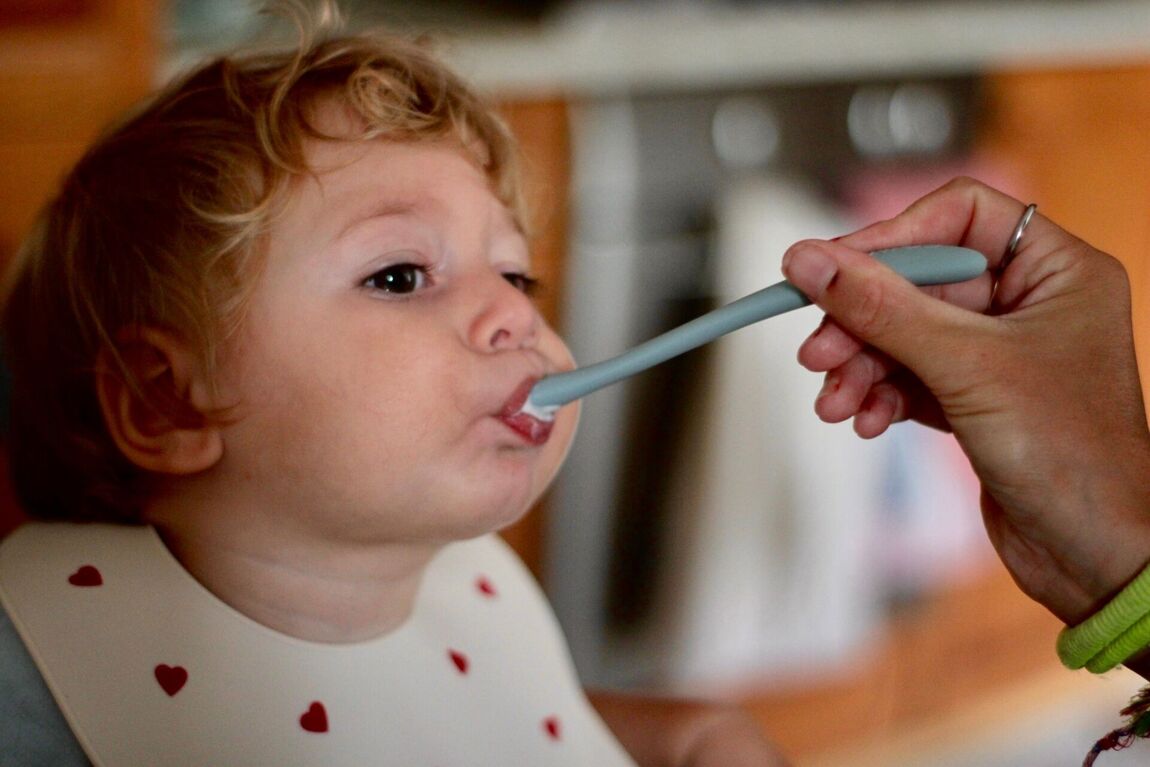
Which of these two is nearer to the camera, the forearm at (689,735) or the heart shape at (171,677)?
the heart shape at (171,677)

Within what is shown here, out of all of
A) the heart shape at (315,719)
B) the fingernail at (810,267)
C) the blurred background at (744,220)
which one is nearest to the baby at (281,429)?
the heart shape at (315,719)

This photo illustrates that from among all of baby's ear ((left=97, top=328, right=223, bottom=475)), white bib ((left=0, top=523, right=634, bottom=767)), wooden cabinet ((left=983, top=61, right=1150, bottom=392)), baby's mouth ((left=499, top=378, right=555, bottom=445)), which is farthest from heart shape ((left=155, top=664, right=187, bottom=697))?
wooden cabinet ((left=983, top=61, right=1150, bottom=392))

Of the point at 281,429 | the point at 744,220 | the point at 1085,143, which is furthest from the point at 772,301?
the point at 1085,143

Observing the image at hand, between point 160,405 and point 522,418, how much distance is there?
0.21 meters

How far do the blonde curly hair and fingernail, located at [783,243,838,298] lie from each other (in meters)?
0.22

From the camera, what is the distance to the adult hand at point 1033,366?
60 cm

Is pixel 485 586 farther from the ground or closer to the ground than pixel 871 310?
closer to the ground

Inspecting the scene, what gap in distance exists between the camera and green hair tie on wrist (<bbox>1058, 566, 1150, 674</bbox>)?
576mm

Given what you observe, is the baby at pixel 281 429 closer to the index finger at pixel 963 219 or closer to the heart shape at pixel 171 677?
the heart shape at pixel 171 677

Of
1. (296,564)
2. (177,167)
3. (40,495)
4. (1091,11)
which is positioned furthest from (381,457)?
(1091,11)

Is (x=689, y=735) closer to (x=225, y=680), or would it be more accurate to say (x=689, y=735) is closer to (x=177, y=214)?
(x=225, y=680)

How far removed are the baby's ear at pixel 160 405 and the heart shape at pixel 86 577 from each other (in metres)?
0.07

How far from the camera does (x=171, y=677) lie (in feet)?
2.02

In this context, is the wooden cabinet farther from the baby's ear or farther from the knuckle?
the baby's ear
